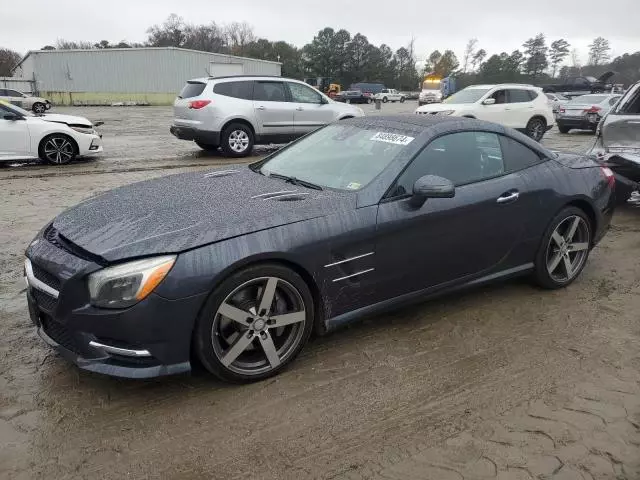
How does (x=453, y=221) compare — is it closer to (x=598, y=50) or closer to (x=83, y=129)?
(x=83, y=129)

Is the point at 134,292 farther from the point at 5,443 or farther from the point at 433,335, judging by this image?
the point at 433,335

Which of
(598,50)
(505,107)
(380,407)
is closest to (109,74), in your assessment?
(505,107)

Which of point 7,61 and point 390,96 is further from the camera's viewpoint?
point 7,61

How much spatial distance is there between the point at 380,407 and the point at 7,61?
86434 millimetres

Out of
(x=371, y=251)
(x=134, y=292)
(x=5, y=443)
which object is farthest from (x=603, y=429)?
(x=5, y=443)

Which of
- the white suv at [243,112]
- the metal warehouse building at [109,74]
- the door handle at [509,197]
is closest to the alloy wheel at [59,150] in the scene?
the white suv at [243,112]

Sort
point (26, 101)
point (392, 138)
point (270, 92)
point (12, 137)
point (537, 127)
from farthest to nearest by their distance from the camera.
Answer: point (26, 101), point (537, 127), point (270, 92), point (12, 137), point (392, 138)

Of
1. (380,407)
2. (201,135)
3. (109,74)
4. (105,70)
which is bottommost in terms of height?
(380,407)

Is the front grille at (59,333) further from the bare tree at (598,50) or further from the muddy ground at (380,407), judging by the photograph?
the bare tree at (598,50)

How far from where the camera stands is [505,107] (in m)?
14.8

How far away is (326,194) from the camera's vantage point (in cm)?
334

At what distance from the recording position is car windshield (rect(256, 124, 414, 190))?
354 cm

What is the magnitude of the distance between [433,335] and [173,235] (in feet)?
6.22

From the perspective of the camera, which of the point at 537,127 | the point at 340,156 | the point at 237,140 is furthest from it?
the point at 537,127
